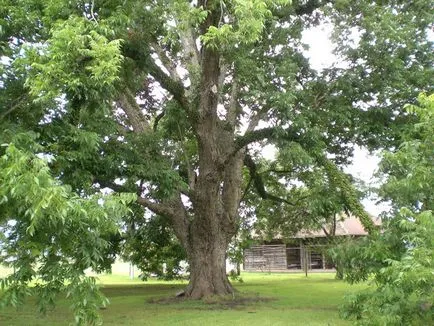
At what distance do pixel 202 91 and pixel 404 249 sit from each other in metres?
7.18

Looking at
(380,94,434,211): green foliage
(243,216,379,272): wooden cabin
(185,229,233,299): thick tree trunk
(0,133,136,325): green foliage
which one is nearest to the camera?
(0,133,136,325): green foliage

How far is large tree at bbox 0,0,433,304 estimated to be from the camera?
7.93m

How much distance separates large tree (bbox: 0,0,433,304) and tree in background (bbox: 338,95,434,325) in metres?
3.05

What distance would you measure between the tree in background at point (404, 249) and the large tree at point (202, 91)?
3050 millimetres

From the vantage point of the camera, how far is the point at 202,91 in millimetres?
14125

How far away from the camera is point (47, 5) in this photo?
29.5 feet

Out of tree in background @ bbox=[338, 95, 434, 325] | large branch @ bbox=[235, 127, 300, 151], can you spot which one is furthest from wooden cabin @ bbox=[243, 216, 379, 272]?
tree in background @ bbox=[338, 95, 434, 325]

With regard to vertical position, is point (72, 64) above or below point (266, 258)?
above

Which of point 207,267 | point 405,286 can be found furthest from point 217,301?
point 405,286

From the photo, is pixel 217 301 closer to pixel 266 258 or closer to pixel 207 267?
pixel 207 267

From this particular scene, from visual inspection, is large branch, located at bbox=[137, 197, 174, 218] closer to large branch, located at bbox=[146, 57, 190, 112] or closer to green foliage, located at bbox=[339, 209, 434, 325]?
large branch, located at bbox=[146, 57, 190, 112]

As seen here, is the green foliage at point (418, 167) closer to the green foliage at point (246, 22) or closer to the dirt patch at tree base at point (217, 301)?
the green foliage at point (246, 22)

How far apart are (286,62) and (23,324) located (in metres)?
8.76

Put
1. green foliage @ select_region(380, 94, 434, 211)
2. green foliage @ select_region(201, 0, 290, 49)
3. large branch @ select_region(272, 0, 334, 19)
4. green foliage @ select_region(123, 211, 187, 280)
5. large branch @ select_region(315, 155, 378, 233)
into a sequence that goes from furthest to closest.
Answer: green foliage @ select_region(123, 211, 187, 280), large branch @ select_region(272, 0, 334, 19), large branch @ select_region(315, 155, 378, 233), green foliage @ select_region(201, 0, 290, 49), green foliage @ select_region(380, 94, 434, 211)
